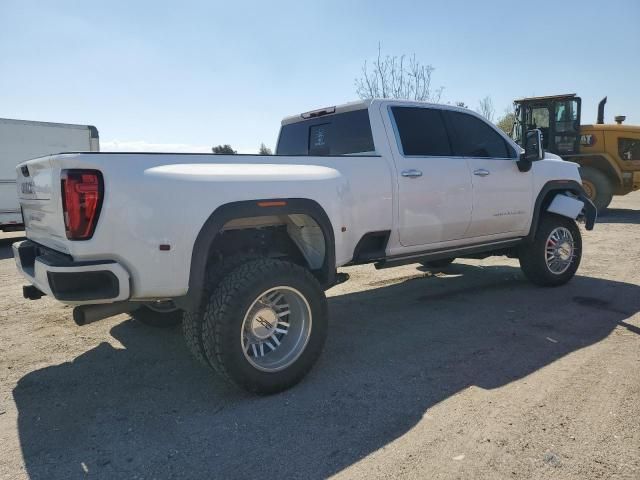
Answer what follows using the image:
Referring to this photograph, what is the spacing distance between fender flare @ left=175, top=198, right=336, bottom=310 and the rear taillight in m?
0.57

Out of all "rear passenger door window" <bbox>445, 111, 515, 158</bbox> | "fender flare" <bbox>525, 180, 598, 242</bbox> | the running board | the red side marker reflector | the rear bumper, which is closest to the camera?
the rear bumper

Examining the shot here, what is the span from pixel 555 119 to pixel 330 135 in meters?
10.8

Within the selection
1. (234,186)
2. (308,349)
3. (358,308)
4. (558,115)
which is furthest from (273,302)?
(558,115)

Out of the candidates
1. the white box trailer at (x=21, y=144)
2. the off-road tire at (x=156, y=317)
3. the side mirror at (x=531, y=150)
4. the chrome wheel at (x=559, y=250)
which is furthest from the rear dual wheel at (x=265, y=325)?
the white box trailer at (x=21, y=144)

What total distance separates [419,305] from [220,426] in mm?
2973

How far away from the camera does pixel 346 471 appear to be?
2.32 m

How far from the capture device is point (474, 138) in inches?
196

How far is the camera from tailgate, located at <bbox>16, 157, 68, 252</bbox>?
2668mm

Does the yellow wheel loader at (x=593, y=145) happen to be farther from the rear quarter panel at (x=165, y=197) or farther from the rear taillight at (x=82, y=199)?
the rear taillight at (x=82, y=199)

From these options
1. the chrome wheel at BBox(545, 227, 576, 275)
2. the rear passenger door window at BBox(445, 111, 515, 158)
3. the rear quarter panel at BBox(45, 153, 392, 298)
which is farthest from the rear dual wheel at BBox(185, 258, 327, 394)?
the chrome wheel at BBox(545, 227, 576, 275)

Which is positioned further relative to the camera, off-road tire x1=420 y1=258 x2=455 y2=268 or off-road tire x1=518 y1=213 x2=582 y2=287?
off-road tire x1=420 y1=258 x2=455 y2=268

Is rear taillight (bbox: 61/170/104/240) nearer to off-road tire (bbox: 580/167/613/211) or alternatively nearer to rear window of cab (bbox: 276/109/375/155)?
rear window of cab (bbox: 276/109/375/155)

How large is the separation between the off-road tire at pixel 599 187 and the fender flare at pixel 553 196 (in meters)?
8.17

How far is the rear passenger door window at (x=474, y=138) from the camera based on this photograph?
15.8 ft
